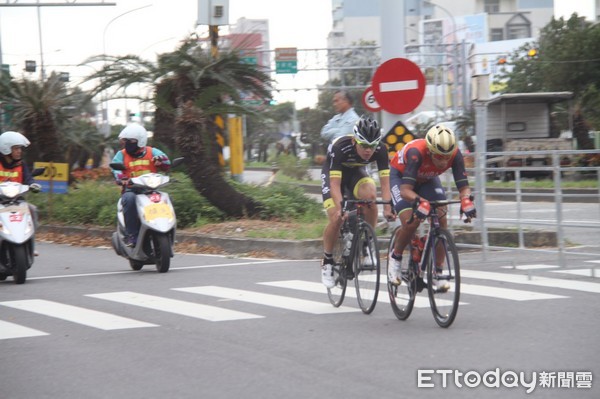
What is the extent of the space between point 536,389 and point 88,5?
98.7 feet

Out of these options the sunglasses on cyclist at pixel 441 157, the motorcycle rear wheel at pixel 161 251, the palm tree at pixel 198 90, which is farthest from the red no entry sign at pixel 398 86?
the sunglasses on cyclist at pixel 441 157

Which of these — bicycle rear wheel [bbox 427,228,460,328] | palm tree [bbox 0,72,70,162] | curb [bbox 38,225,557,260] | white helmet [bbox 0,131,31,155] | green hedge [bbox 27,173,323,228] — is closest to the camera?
bicycle rear wheel [bbox 427,228,460,328]

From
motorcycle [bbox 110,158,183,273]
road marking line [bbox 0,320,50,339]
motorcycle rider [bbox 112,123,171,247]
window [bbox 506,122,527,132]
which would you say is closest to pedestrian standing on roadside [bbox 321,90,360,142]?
motorcycle [bbox 110,158,183,273]

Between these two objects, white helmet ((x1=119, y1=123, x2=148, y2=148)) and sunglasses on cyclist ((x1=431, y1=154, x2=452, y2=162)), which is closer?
sunglasses on cyclist ((x1=431, y1=154, x2=452, y2=162))

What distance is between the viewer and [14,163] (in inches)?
500

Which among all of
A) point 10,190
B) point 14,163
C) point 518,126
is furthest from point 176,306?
point 518,126

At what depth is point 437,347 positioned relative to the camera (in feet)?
24.4

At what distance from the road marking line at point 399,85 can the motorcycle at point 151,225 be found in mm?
3173

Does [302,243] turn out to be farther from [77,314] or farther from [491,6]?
[491,6]

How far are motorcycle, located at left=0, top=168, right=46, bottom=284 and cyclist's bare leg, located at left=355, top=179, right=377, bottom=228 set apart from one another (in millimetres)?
4464

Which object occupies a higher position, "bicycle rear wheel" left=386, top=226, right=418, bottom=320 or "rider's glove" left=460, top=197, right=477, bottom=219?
"rider's glove" left=460, top=197, right=477, bottom=219

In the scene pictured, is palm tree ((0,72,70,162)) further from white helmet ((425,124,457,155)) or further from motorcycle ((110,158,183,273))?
white helmet ((425,124,457,155))

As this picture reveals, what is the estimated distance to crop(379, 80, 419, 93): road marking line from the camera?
46.9ft

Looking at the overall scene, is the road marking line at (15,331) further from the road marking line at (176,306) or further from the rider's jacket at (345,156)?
the rider's jacket at (345,156)
